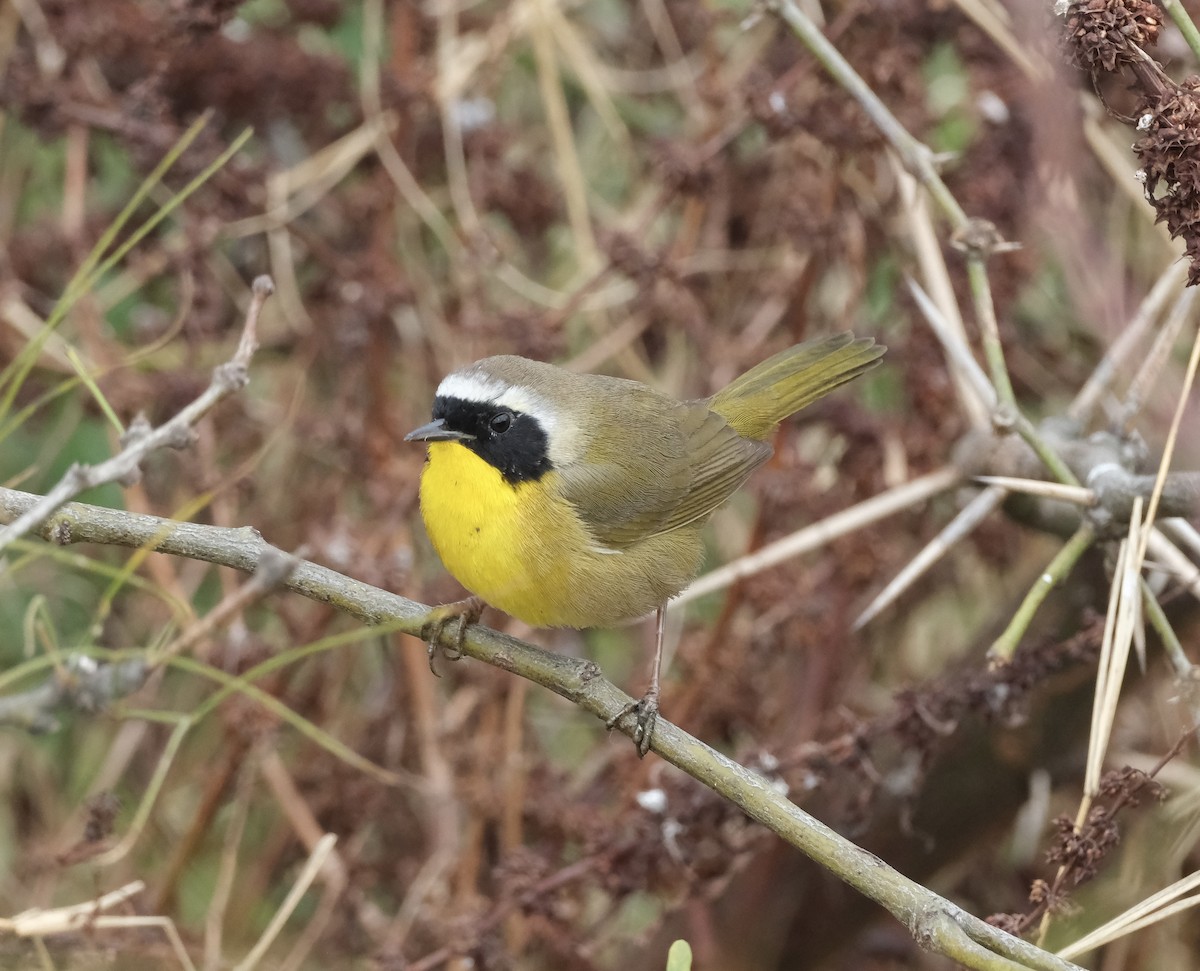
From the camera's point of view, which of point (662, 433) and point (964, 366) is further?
point (662, 433)

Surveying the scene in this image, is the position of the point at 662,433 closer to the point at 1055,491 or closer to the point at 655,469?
the point at 655,469

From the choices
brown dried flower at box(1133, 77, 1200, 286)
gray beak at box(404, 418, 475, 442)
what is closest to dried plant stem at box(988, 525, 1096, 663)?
brown dried flower at box(1133, 77, 1200, 286)

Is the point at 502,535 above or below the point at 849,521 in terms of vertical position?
above

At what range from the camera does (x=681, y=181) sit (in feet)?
12.7

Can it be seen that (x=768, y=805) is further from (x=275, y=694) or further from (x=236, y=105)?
(x=236, y=105)

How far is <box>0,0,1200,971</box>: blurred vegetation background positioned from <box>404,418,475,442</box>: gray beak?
1.68ft

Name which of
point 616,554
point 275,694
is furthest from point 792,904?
point 275,694

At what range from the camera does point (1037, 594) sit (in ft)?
8.10

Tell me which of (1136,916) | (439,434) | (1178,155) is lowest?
(1136,916)

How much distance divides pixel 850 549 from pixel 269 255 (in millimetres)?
2181

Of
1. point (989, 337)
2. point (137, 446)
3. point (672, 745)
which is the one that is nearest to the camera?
point (137, 446)

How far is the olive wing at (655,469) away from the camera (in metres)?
3.08

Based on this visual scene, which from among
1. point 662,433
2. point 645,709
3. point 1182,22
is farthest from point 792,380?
point 1182,22

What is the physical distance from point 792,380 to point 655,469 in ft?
1.63
